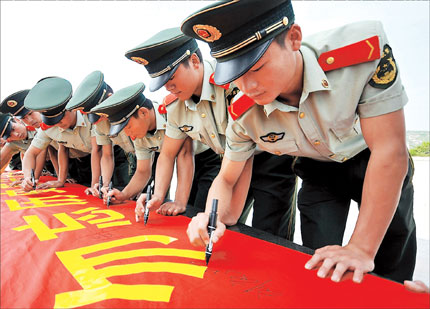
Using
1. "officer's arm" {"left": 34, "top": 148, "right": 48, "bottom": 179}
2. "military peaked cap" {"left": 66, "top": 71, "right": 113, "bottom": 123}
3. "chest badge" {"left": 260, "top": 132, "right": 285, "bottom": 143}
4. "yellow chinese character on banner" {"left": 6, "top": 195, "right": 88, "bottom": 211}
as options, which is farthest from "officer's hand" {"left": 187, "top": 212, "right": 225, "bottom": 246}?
"officer's arm" {"left": 34, "top": 148, "right": 48, "bottom": 179}

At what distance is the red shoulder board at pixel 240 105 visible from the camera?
1111 millimetres

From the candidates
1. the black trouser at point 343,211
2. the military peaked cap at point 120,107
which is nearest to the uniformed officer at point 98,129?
the military peaked cap at point 120,107

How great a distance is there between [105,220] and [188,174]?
61cm

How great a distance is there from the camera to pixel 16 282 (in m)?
0.86

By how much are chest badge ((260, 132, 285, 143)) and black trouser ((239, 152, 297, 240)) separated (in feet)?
2.10

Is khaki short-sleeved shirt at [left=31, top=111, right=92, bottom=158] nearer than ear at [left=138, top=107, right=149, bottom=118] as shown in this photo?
No

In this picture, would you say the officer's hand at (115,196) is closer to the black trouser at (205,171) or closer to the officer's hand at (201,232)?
the black trouser at (205,171)

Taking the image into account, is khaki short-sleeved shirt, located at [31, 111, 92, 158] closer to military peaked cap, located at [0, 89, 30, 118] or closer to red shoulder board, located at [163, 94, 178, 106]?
military peaked cap, located at [0, 89, 30, 118]

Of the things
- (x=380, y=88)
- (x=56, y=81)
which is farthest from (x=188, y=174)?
(x=56, y=81)

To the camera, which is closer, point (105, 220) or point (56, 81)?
point (105, 220)

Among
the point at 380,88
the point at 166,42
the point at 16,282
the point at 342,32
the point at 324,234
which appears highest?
the point at 166,42

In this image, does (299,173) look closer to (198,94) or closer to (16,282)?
(198,94)

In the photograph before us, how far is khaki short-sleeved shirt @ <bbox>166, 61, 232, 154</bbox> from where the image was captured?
1.58 metres

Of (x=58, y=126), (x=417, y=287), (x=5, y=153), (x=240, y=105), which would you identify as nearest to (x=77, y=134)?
(x=58, y=126)
